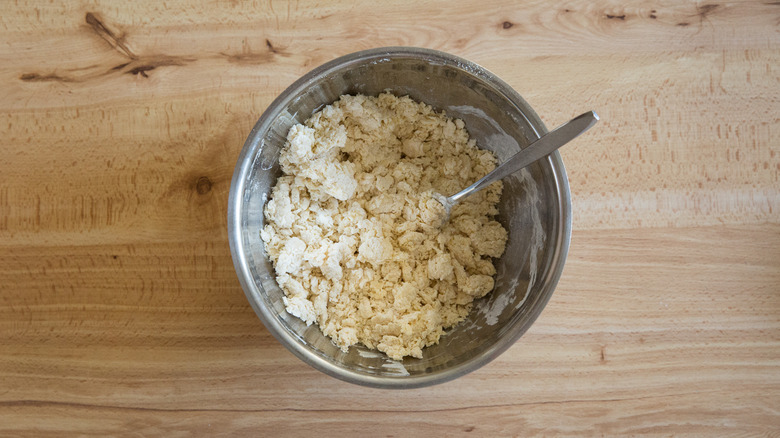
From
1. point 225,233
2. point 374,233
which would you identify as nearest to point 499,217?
point 374,233

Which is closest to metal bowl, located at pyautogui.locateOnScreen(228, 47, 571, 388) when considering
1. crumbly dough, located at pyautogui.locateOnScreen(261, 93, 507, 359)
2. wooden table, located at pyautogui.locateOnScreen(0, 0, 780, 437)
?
crumbly dough, located at pyautogui.locateOnScreen(261, 93, 507, 359)

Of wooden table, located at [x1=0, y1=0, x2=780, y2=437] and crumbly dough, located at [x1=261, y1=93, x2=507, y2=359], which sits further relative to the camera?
wooden table, located at [x1=0, y1=0, x2=780, y2=437]

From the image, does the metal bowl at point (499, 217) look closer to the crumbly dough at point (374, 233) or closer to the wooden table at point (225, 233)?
the crumbly dough at point (374, 233)

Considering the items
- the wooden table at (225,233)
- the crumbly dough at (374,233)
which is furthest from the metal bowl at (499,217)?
the wooden table at (225,233)

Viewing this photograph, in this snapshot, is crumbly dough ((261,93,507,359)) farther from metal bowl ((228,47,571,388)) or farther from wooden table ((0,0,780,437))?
wooden table ((0,0,780,437))

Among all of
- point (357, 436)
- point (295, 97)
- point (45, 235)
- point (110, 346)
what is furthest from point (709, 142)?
point (45, 235)

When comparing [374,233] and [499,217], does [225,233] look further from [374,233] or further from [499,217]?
[499,217]

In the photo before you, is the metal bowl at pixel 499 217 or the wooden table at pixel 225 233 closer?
the metal bowl at pixel 499 217
